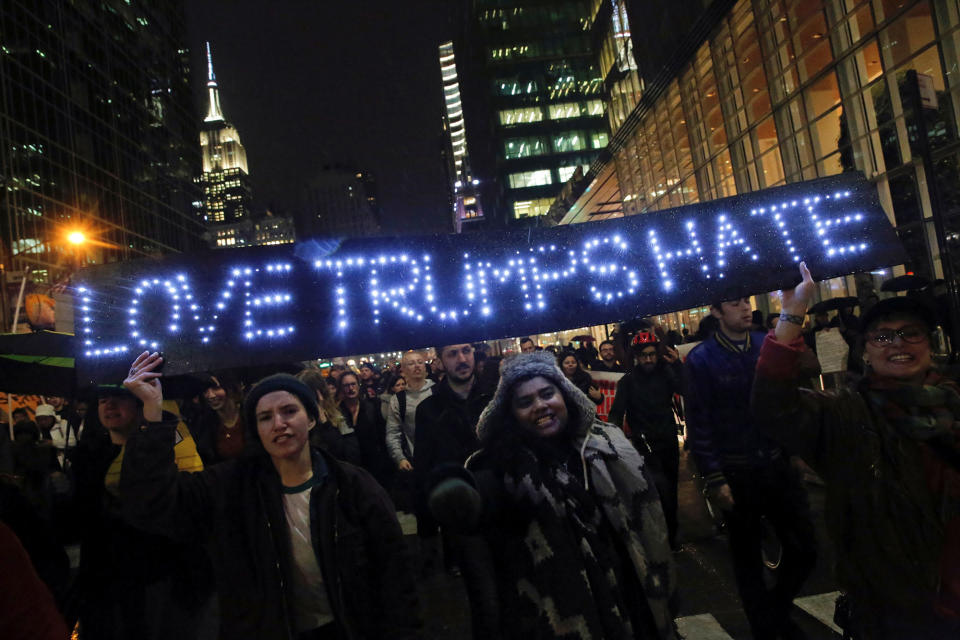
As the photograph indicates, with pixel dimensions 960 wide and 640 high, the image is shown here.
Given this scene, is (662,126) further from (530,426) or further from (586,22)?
(586,22)

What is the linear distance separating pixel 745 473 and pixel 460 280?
2207 millimetres

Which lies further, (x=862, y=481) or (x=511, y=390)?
(x=511, y=390)

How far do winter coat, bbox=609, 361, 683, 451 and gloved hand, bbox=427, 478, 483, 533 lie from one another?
13.4 ft

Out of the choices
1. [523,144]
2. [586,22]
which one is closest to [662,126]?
[523,144]

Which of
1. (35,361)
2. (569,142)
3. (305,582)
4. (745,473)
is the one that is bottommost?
(745,473)

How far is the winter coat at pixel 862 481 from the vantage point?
2.36m

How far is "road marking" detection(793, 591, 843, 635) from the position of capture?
3875 millimetres

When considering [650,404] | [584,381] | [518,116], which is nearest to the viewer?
[650,404]

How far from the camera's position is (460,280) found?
389 centimetres

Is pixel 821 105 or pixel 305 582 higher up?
pixel 821 105

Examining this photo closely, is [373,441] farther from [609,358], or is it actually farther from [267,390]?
[609,358]

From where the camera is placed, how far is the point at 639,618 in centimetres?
253

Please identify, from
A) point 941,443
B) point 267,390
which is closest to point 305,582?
point 267,390

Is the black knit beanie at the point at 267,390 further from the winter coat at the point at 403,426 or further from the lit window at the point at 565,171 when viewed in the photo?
the lit window at the point at 565,171
